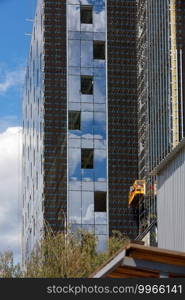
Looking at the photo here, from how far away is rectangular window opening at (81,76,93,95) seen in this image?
348ft

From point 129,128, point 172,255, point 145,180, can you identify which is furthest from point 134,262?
point 129,128

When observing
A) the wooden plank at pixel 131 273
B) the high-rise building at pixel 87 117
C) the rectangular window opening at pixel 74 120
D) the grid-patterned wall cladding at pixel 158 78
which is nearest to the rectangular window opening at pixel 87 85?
the high-rise building at pixel 87 117

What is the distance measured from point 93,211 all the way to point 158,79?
48.5 ft

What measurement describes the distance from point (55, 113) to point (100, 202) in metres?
10.3

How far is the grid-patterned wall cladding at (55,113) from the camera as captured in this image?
103 m

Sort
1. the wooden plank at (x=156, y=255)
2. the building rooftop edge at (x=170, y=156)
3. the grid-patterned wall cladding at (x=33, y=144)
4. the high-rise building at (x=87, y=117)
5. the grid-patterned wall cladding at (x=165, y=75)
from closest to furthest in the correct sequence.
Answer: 1. the wooden plank at (x=156, y=255)
2. the building rooftop edge at (x=170, y=156)
3. the grid-patterned wall cladding at (x=165, y=75)
4. the high-rise building at (x=87, y=117)
5. the grid-patterned wall cladding at (x=33, y=144)

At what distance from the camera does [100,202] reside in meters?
104

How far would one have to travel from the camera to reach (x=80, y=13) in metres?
108

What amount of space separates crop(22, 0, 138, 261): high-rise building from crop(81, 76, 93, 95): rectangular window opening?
103mm

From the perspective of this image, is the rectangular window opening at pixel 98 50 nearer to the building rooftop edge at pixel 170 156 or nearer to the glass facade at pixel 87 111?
the glass facade at pixel 87 111

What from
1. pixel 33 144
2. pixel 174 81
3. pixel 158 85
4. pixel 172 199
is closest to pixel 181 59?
pixel 174 81

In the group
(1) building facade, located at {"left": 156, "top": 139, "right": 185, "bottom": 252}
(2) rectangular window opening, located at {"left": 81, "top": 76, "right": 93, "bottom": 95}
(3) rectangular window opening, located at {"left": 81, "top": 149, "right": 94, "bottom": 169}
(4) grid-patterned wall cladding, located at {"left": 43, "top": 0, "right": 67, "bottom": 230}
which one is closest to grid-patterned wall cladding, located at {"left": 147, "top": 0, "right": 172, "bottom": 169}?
(2) rectangular window opening, located at {"left": 81, "top": 76, "right": 93, "bottom": 95}

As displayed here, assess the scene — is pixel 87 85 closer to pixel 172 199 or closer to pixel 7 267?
pixel 7 267

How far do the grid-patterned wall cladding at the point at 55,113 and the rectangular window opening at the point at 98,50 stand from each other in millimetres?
3174
